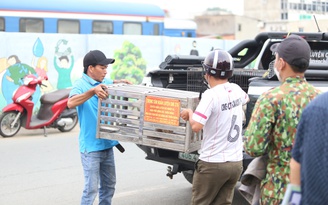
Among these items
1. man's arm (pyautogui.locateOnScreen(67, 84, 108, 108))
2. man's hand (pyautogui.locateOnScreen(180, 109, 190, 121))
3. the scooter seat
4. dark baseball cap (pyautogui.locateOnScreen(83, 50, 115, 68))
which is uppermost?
dark baseball cap (pyautogui.locateOnScreen(83, 50, 115, 68))

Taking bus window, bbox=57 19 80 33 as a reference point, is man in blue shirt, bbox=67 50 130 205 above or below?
below

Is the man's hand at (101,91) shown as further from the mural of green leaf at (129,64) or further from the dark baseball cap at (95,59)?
the mural of green leaf at (129,64)

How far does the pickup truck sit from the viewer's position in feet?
18.5

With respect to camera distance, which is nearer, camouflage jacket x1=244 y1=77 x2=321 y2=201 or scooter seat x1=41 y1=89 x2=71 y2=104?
camouflage jacket x1=244 y1=77 x2=321 y2=201

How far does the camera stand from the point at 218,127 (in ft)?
14.3

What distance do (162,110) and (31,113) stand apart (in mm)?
6896

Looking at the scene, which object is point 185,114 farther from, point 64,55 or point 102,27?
point 102,27

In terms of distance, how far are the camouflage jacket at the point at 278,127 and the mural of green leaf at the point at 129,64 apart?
12651 millimetres

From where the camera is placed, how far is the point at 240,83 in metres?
6.80

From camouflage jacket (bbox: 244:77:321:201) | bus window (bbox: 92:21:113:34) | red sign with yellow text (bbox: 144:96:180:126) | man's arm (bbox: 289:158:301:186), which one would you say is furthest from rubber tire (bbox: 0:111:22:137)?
bus window (bbox: 92:21:113:34)

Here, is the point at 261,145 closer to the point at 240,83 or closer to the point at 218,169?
the point at 218,169

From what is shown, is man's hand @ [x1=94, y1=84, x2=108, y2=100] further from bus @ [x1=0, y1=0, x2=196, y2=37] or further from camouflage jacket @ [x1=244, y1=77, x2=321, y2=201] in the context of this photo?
bus @ [x1=0, y1=0, x2=196, y2=37]

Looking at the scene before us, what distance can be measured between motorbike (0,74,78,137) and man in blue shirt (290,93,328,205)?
353 inches

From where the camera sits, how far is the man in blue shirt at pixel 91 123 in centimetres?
511
